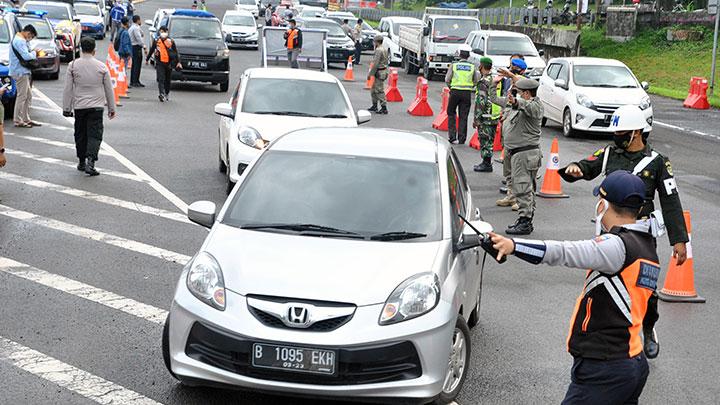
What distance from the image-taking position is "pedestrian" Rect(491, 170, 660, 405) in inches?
192

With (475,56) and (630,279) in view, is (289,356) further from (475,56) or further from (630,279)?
(475,56)

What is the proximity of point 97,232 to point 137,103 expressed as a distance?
1402 centimetres

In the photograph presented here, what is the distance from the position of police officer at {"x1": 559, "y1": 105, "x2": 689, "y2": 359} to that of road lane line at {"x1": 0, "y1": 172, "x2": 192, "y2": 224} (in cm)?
568

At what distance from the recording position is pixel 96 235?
11289 millimetres

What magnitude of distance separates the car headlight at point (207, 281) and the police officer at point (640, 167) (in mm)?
2607

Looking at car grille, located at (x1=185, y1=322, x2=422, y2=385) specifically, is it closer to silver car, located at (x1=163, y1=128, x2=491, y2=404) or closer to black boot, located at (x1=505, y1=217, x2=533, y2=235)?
silver car, located at (x1=163, y1=128, x2=491, y2=404)

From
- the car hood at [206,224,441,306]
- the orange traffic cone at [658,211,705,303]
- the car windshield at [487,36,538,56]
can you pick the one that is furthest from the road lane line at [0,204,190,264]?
the car windshield at [487,36,538,56]

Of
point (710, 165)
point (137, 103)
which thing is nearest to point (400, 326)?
point (710, 165)

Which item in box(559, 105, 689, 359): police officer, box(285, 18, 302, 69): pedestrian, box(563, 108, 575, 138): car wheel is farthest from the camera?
box(285, 18, 302, 69): pedestrian

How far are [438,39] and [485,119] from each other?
19.4 m

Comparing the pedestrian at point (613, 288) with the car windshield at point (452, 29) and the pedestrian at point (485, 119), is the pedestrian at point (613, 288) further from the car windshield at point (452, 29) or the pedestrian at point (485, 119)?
the car windshield at point (452, 29)

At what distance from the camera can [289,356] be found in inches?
237

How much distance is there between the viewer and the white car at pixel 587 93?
22391mm

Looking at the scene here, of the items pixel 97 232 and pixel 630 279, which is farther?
pixel 97 232
